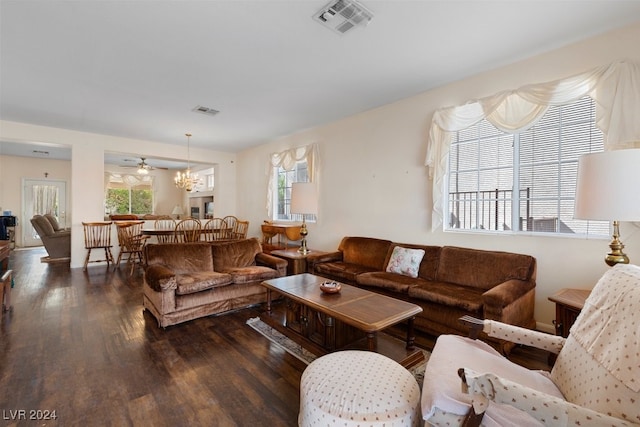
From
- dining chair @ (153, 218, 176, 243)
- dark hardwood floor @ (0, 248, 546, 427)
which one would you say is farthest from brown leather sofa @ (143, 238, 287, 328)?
dining chair @ (153, 218, 176, 243)

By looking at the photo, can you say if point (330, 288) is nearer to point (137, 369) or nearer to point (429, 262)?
point (429, 262)

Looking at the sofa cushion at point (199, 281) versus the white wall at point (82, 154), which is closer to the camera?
the sofa cushion at point (199, 281)

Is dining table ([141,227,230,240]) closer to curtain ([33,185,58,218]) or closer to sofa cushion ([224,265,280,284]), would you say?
sofa cushion ([224,265,280,284])

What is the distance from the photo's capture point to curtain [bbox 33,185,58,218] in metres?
8.42

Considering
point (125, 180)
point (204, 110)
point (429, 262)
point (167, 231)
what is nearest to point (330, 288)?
point (429, 262)

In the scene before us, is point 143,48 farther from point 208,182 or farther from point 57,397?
point 208,182

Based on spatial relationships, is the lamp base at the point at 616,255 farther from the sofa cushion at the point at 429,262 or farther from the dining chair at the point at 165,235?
the dining chair at the point at 165,235

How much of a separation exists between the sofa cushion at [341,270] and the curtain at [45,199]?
9278mm

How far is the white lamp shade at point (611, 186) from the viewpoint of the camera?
5.36 ft

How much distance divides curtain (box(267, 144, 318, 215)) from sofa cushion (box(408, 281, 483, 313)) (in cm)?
296

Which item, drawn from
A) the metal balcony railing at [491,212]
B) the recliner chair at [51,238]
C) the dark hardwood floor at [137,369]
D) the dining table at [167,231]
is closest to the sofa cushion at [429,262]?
the metal balcony railing at [491,212]

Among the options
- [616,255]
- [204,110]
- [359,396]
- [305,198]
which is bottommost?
[359,396]

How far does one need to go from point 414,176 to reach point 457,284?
147 cm

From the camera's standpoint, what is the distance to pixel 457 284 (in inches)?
119
